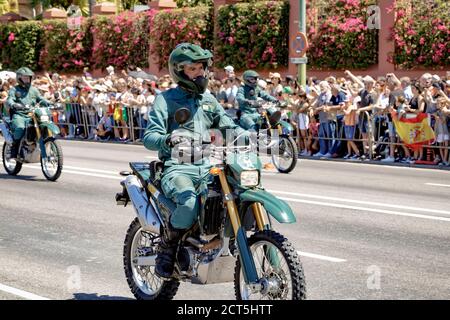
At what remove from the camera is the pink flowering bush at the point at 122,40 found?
4028 cm

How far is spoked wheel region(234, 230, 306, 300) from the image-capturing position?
6551 mm

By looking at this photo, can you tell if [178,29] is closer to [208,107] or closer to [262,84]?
[262,84]

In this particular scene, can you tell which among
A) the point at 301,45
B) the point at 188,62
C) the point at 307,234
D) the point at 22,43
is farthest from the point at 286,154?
the point at 22,43

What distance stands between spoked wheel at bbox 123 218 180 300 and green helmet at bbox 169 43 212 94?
4.07 feet

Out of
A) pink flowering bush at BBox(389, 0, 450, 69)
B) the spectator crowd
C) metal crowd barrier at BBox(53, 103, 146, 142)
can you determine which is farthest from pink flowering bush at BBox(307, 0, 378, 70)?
metal crowd barrier at BBox(53, 103, 146, 142)

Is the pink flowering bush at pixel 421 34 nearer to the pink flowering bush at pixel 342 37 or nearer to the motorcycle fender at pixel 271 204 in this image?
the pink flowering bush at pixel 342 37

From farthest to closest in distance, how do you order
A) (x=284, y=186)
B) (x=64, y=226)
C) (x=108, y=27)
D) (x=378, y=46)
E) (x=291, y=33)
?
(x=108, y=27) < (x=291, y=33) < (x=378, y=46) < (x=284, y=186) < (x=64, y=226)

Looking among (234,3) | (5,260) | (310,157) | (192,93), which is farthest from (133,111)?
(192,93)

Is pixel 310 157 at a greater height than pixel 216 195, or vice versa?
pixel 216 195

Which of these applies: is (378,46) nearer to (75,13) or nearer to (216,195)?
(75,13)

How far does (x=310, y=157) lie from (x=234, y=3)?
14407mm

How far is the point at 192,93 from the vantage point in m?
7.71

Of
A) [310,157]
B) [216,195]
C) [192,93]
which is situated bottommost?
[310,157]

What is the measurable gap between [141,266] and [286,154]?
11.2 meters
